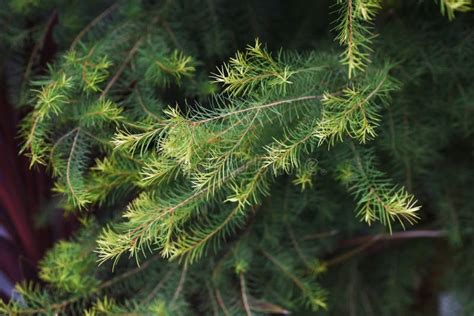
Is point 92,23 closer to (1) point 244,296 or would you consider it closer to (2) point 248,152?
(2) point 248,152

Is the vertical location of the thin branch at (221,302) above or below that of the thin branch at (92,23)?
below

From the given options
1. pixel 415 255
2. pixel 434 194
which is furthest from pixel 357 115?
pixel 415 255

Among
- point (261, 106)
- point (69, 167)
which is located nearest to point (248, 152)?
point (261, 106)

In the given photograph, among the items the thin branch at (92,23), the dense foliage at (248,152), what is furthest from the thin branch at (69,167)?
Result: the thin branch at (92,23)

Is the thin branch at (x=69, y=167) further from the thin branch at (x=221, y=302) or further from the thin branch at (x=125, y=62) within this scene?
the thin branch at (x=221, y=302)

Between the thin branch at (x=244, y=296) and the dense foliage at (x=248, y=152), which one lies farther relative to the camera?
the thin branch at (x=244, y=296)

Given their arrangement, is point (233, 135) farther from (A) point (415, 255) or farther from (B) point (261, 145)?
(A) point (415, 255)

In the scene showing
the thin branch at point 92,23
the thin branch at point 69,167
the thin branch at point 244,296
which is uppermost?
the thin branch at point 92,23

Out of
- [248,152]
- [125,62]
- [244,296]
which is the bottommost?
[244,296]
